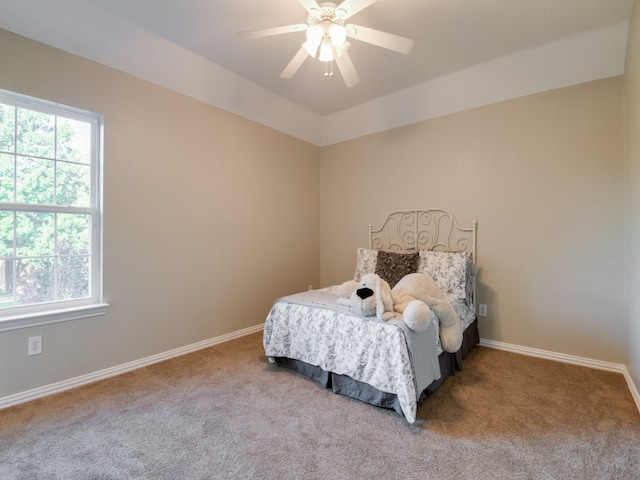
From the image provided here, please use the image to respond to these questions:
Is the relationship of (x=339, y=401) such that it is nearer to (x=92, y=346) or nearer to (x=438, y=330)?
(x=438, y=330)

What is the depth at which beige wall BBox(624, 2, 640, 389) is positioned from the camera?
1975 millimetres

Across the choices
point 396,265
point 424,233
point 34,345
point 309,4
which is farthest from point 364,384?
point 309,4

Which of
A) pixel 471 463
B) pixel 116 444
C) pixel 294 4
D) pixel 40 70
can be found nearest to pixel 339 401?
pixel 471 463

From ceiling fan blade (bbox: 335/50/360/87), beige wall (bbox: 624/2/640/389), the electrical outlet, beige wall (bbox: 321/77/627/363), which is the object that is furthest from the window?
beige wall (bbox: 624/2/640/389)

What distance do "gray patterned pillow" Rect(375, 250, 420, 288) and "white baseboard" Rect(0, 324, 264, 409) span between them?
1.74 meters

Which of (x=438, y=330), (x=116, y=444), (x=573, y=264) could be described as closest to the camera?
(x=116, y=444)

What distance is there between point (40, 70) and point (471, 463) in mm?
3512

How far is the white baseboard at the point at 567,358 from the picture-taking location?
231 cm

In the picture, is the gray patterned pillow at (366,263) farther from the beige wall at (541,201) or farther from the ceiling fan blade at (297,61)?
the ceiling fan blade at (297,61)

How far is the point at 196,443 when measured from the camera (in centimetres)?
164

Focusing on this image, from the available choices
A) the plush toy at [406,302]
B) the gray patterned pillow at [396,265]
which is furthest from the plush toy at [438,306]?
the gray patterned pillow at [396,265]

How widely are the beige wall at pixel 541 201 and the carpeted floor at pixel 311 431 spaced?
525 mm

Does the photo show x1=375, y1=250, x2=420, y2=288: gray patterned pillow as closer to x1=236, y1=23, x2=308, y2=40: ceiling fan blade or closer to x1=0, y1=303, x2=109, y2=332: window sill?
x1=236, y1=23, x2=308, y2=40: ceiling fan blade

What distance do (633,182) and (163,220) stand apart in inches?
145
